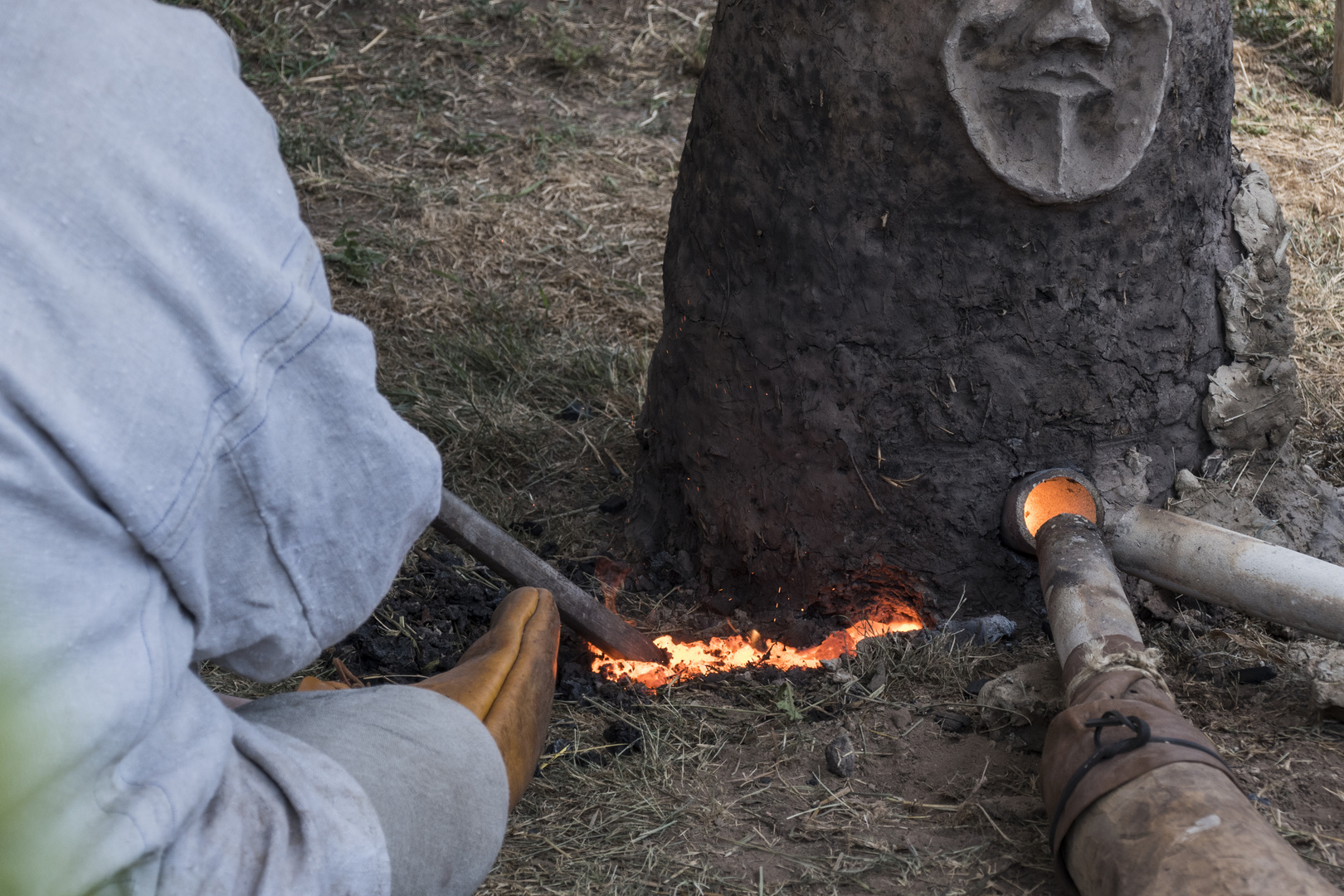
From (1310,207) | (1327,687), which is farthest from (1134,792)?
(1310,207)

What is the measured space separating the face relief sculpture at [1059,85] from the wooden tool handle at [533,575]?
1.29m

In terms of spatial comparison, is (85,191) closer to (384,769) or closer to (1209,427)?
(384,769)

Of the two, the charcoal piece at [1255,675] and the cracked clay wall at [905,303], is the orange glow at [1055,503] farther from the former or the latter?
the charcoal piece at [1255,675]

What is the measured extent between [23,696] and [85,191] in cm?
49

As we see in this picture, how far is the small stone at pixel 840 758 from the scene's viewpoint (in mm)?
A: 2230

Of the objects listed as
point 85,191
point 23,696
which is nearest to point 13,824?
point 23,696

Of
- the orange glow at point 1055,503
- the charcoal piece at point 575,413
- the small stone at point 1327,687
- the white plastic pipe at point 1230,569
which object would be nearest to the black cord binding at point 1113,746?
the small stone at point 1327,687

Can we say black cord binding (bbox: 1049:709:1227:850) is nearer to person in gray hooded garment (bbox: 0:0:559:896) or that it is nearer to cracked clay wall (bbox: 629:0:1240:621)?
cracked clay wall (bbox: 629:0:1240:621)

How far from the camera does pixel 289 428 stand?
4.39 feet

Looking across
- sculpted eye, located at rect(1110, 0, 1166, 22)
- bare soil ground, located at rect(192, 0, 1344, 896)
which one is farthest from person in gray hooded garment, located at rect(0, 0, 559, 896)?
sculpted eye, located at rect(1110, 0, 1166, 22)

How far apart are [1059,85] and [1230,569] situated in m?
1.04

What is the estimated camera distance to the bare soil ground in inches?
81.2

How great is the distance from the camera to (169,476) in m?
1.21

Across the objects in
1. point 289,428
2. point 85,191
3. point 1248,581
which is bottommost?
point 1248,581
